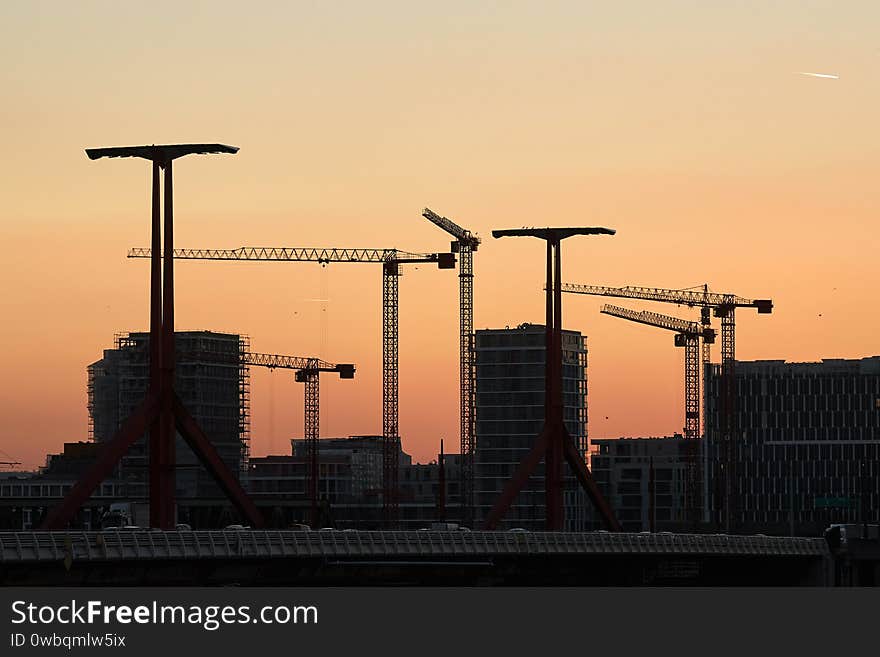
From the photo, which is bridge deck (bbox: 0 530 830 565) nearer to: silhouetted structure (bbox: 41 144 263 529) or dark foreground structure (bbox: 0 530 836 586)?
dark foreground structure (bbox: 0 530 836 586)

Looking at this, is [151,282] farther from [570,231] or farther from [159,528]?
[570,231]

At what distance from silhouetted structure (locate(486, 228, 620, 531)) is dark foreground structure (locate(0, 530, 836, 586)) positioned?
424 cm

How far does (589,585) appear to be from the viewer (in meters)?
131

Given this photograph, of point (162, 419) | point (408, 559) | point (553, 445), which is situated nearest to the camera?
point (162, 419)

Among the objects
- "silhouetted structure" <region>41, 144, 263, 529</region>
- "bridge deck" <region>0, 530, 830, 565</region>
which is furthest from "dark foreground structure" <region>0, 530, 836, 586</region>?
"silhouetted structure" <region>41, 144, 263, 529</region>

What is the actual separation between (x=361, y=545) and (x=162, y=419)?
11879 mm

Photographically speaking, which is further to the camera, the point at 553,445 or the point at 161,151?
the point at 553,445

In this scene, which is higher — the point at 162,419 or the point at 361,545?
the point at 162,419

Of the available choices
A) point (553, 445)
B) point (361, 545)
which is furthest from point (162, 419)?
point (553, 445)

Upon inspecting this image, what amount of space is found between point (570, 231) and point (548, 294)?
22.0 feet

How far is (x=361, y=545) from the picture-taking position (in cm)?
10988

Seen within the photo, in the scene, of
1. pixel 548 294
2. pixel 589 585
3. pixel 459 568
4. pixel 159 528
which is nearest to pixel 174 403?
pixel 159 528

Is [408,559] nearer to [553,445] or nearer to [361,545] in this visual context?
[361,545]
